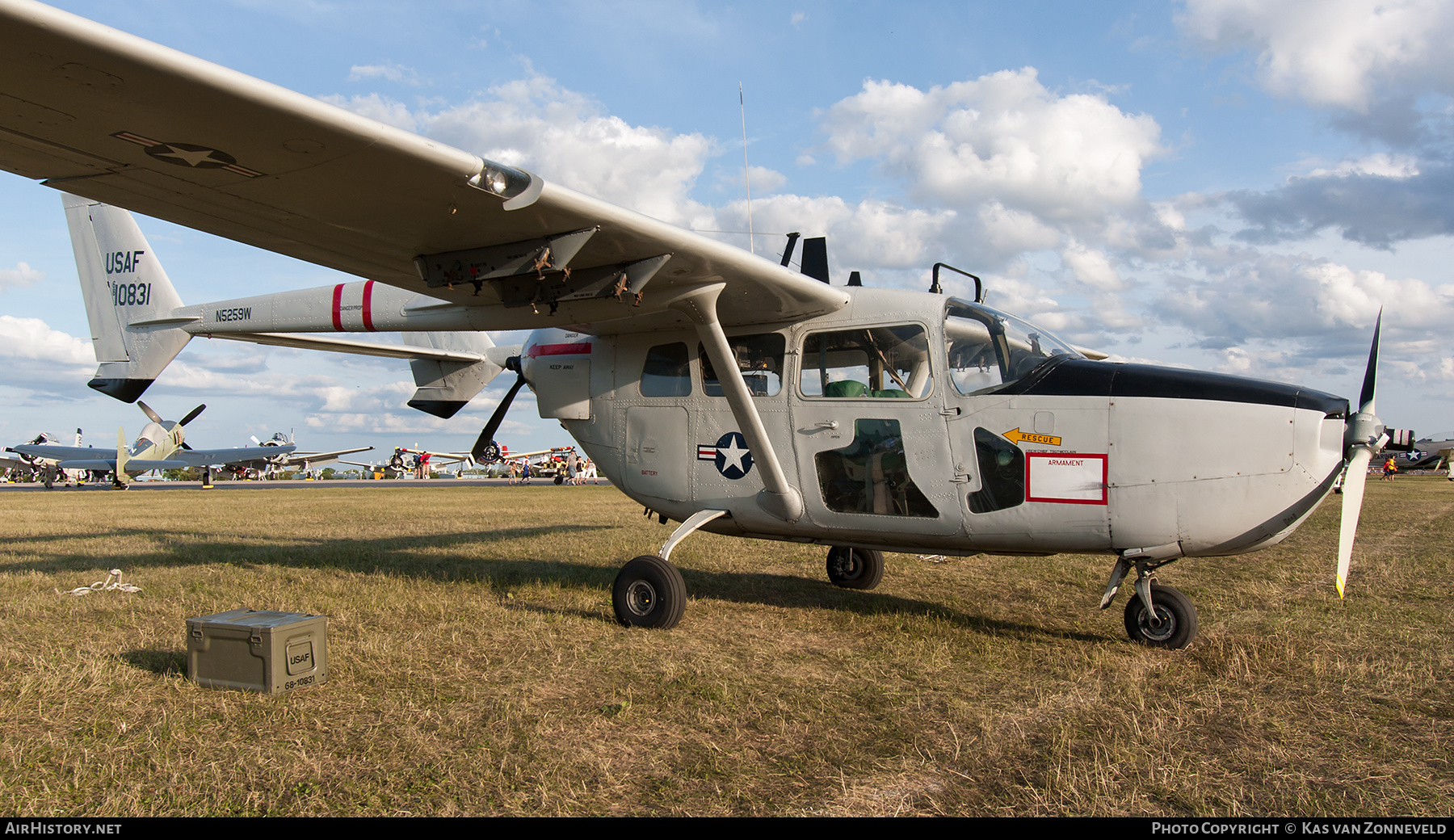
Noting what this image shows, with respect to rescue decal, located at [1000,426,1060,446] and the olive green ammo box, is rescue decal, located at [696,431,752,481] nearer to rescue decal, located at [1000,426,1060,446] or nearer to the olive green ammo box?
rescue decal, located at [1000,426,1060,446]

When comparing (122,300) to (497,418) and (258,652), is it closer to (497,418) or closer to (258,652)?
(497,418)

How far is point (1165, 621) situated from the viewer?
224 inches

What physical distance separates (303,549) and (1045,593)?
9.61 meters

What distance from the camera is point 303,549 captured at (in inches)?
441

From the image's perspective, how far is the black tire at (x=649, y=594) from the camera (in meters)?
6.25

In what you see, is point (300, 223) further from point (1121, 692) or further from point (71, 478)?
point (71, 478)

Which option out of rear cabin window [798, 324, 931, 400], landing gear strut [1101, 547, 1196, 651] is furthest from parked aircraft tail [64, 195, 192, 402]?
landing gear strut [1101, 547, 1196, 651]

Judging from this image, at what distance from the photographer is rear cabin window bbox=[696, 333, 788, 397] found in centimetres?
673

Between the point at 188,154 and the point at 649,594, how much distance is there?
4.14 meters

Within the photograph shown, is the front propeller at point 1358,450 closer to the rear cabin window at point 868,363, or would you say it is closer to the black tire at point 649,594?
the rear cabin window at point 868,363

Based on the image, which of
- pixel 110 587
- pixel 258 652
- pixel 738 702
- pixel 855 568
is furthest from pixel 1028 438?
pixel 110 587

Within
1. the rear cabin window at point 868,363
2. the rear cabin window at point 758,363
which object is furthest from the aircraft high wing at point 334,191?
the rear cabin window at point 868,363

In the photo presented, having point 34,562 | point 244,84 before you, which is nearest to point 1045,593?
point 244,84

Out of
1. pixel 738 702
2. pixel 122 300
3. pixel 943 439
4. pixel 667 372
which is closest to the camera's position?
pixel 738 702
